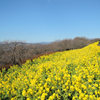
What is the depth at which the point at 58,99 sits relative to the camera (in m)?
2.30

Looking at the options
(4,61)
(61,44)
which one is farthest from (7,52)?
(61,44)

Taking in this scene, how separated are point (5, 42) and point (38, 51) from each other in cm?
1489

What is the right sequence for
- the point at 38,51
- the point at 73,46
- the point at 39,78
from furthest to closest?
the point at 73,46 < the point at 38,51 < the point at 39,78

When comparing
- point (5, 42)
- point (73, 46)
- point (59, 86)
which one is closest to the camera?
point (59, 86)

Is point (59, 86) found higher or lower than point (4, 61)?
higher

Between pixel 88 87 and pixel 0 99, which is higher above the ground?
pixel 88 87

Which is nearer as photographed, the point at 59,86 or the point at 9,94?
the point at 59,86

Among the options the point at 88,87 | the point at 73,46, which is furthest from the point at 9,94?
the point at 73,46

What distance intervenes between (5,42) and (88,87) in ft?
51.6

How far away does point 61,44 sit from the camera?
110ft

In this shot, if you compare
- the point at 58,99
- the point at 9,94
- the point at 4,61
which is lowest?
the point at 4,61

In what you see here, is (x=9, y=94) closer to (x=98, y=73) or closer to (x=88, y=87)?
(x=88, y=87)

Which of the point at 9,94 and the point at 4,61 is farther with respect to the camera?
the point at 4,61

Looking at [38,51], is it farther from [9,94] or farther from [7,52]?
[9,94]
